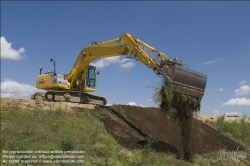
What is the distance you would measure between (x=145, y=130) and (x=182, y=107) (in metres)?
3.53

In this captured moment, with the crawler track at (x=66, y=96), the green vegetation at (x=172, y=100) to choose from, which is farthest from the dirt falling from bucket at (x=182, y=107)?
the crawler track at (x=66, y=96)

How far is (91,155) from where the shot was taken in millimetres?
9062

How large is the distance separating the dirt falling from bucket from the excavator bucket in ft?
0.76

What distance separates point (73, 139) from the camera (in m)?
9.54

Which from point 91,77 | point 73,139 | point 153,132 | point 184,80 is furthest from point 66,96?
point 184,80

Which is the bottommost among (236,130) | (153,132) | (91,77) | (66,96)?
(236,130)

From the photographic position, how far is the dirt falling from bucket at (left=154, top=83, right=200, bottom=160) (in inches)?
415

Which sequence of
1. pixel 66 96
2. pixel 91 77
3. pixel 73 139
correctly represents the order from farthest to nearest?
pixel 91 77 → pixel 66 96 → pixel 73 139

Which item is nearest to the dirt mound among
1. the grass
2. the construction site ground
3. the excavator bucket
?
the construction site ground

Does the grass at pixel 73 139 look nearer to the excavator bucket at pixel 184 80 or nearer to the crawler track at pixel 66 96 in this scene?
the excavator bucket at pixel 184 80

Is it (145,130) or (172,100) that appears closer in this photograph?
(172,100)

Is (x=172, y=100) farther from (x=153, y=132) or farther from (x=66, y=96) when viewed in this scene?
(x=66, y=96)

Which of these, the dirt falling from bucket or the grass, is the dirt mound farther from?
the grass

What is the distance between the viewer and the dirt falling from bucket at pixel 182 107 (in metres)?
10.5
